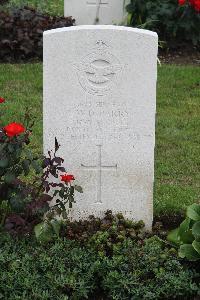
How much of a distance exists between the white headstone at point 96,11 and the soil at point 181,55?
82cm

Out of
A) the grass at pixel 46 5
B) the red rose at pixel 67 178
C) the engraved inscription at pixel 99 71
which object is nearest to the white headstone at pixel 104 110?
the engraved inscription at pixel 99 71

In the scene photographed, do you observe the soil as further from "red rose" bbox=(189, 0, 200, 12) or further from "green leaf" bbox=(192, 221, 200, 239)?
"green leaf" bbox=(192, 221, 200, 239)

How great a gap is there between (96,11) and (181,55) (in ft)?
4.30

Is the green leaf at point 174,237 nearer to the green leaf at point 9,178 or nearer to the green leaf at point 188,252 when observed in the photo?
the green leaf at point 188,252

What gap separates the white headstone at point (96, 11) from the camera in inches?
403

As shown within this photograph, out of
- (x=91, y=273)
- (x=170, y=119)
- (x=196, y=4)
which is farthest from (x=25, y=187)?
(x=196, y=4)

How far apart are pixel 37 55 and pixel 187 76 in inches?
73.2

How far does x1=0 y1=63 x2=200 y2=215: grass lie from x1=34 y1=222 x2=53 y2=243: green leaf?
3.56 feet

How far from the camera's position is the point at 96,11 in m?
10.3

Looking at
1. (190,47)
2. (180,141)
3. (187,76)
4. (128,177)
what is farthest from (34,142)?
(190,47)

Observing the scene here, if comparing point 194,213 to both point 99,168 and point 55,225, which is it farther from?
point 55,225

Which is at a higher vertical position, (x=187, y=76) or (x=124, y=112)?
(x=124, y=112)

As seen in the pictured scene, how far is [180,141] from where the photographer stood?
705 cm

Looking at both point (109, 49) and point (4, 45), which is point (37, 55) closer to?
point (4, 45)
